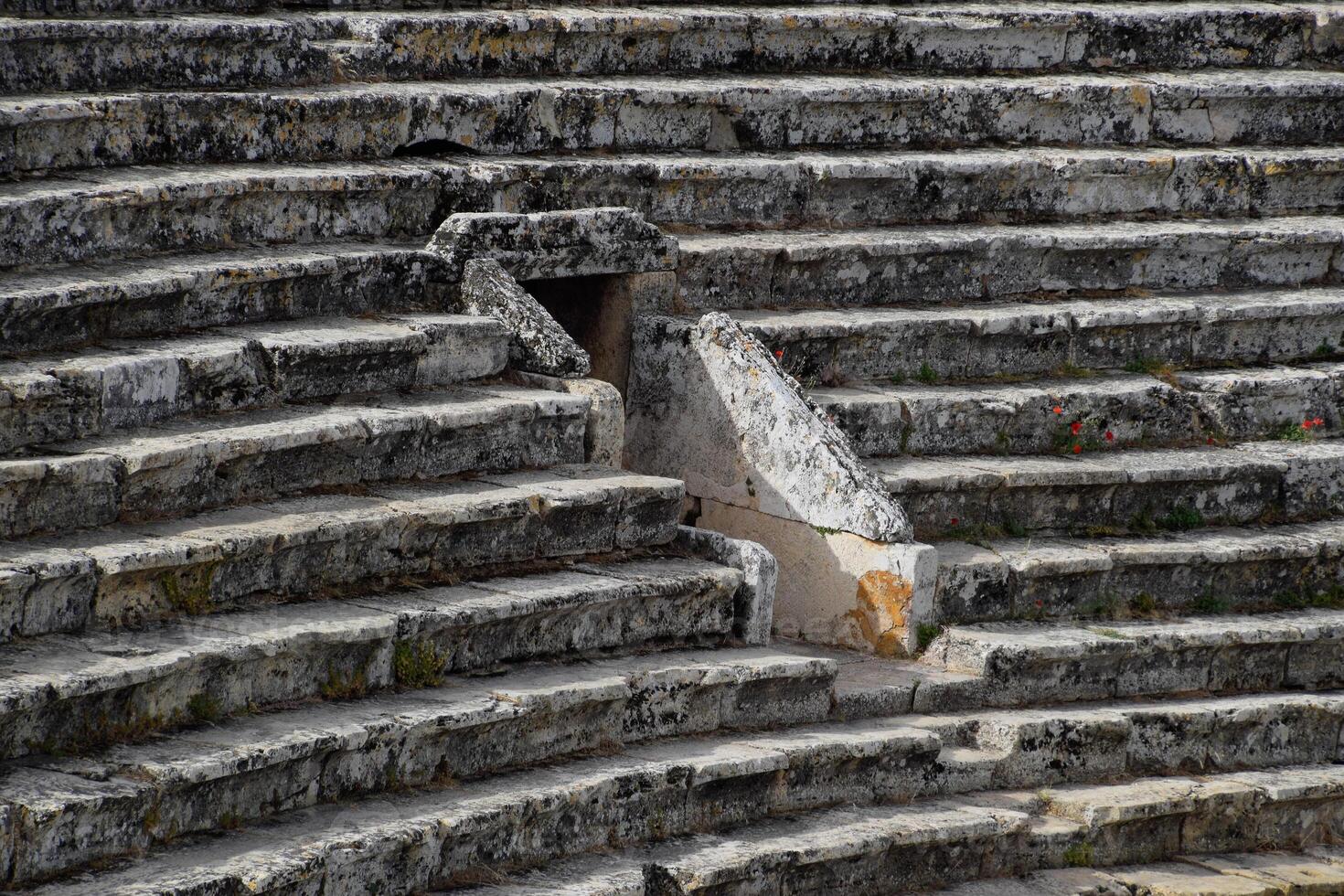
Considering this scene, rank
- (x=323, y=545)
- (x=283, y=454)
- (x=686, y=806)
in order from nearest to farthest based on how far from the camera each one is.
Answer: (x=323, y=545)
(x=686, y=806)
(x=283, y=454)

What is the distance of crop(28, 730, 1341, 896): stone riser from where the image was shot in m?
5.54

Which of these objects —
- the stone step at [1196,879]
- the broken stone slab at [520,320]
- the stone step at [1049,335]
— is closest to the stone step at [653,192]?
the broken stone slab at [520,320]

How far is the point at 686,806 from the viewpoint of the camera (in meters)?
6.64

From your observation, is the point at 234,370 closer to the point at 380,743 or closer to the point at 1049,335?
the point at 380,743

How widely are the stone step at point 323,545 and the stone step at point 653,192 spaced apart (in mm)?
Result: 1153

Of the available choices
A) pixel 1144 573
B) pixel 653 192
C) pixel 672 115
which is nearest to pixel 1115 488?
pixel 1144 573

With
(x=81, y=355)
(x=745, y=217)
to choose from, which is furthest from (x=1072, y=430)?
(x=81, y=355)

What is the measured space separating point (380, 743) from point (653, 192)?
386cm

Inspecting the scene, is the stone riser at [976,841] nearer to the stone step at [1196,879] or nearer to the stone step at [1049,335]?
the stone step at [1196,879]

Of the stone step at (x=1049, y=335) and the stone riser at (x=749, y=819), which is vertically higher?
the stone step at (x=1049, y=335)

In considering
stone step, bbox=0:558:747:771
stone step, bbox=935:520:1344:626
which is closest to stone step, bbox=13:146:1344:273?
stone step, bbox=0:558:747:771

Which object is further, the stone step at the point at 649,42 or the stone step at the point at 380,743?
the stone step at the point at 649,42

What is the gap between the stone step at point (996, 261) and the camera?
9039mm

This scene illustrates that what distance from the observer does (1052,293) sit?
9945 millimetres
